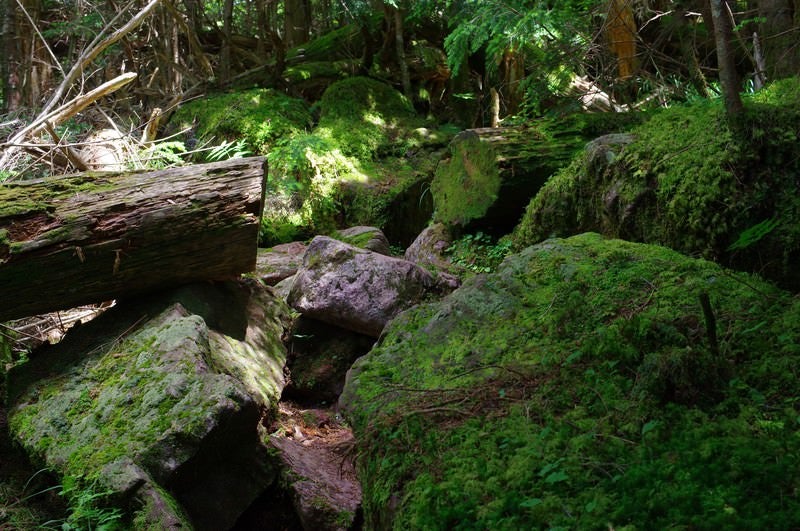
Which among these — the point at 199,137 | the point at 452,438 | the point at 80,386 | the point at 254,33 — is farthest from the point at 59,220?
the point at 254,33

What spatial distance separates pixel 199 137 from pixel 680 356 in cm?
863

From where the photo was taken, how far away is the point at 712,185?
3613mm

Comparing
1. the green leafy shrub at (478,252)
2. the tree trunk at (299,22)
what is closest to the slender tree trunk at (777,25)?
the green leafy shrub at (478,252)

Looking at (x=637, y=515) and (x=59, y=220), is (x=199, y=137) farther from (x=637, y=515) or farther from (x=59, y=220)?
(x=637, y=515)

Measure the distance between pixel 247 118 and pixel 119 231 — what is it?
18.6 feet

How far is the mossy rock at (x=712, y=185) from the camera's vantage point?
3365mm

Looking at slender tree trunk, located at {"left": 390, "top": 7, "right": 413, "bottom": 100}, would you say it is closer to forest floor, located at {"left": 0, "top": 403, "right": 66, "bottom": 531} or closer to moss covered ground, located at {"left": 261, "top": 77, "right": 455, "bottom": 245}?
moss covered ground, located at {"left": 261, "top": 77, "right": 455, "bottom": 245}

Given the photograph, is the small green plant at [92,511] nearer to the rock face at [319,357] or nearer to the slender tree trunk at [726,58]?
the rock face at [319,357]

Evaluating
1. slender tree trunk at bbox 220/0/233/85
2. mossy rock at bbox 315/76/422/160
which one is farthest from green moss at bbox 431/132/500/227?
slender tree trunk at bbox 220/0/233/85

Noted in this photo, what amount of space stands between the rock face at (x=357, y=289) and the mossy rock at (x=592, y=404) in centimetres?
148

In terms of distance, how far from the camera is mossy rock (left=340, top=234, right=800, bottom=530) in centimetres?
193

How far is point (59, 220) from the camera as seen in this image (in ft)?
13.2

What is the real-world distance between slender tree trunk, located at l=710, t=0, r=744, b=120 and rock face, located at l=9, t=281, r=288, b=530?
3262 mm

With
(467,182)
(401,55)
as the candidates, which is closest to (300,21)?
(401,55)
